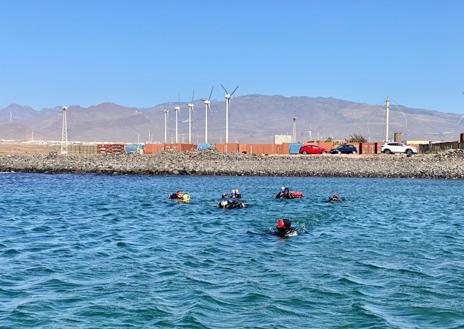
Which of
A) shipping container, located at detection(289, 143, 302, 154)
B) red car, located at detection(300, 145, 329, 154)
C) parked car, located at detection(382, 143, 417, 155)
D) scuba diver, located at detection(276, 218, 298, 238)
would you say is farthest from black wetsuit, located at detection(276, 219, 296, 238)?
shipping container, located at detection(289, 143, 302, 154)

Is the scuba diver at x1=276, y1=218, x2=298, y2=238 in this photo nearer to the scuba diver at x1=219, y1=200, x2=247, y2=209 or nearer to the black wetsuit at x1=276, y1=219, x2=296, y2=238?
the black wetsuit at x1=276, y1=219, x2=296, y2=238

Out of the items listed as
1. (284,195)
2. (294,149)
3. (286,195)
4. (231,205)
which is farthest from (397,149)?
(231,205)

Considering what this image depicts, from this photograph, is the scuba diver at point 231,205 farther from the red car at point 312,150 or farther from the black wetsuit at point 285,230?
the red car at point 312,150

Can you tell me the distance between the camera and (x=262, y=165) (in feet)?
235

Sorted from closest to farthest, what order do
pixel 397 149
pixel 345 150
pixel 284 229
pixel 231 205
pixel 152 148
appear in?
pixel 284 229 → pixel 231 205 → pixel 397 149 → pixel 345 150 → pixel 152 148

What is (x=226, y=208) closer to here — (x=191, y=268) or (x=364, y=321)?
(x=191, y=268)

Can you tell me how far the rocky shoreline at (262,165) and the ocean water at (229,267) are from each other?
95.7 feet

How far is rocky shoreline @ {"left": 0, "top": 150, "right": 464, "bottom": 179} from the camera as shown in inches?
2547

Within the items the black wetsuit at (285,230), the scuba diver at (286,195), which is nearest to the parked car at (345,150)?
the scuba diver at (286,195)

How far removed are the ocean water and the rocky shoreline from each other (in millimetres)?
29167

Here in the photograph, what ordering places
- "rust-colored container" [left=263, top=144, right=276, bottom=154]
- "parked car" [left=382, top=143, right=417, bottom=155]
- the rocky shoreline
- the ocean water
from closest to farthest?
the ocean water → the rocky shoreline → "parked car" [left=382, top=143, right=417, bottom=155] → "rust-colored container" [left=263, top=144, right=276, bottom=154]

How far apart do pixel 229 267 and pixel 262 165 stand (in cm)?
5434

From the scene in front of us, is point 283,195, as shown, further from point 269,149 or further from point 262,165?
point 269,149

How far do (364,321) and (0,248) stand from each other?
39.3 ft
